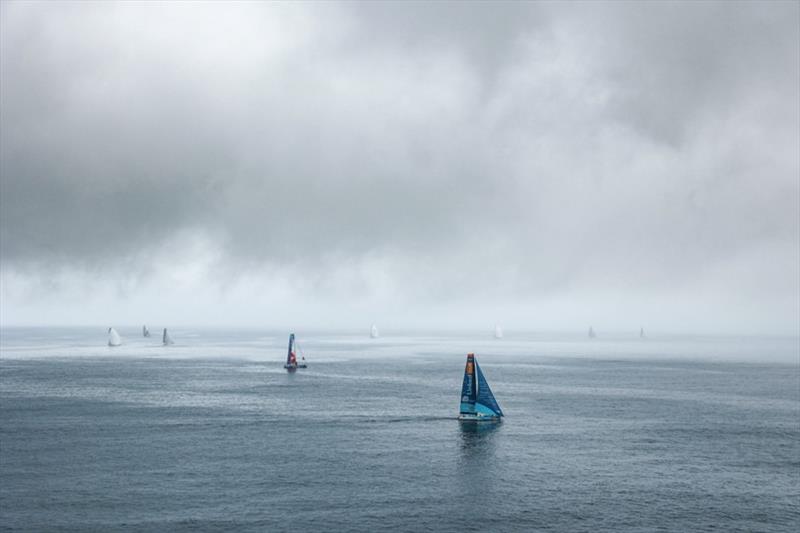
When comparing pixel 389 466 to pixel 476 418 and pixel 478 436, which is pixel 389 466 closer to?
pixel 478 436

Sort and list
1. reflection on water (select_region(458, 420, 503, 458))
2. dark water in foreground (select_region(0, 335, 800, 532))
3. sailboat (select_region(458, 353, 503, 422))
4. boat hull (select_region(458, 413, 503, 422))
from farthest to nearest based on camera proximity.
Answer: sailboat (select_region(458, 353, 503, 422)) < boat hull (select_region(458, 413, 503, 422)) < reflection on water (select_region(458, 420, 503, 458)) < dark water in foreground (select_region(0, 335, 800, 532))

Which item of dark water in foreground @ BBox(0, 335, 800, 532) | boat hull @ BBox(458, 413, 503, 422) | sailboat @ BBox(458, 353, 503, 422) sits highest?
sailboat @ BBox(458, 353, 503, 422)

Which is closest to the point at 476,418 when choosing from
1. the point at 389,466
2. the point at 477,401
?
the point at 477,401

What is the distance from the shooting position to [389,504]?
270ft

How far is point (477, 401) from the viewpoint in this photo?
141 meters

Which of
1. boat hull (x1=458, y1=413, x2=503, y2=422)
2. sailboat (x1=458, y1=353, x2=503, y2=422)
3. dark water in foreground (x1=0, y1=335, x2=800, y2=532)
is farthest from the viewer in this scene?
sailboat (x1=458, y1=353, x2=503, y2=422)

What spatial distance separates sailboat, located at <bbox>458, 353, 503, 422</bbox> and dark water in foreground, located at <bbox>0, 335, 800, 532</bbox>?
3651 mm

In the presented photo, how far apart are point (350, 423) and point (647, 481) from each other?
6024 centimetres

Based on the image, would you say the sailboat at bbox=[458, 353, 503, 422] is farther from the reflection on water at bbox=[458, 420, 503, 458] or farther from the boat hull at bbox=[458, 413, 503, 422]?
the reflection on water at bbox=[458, 420, 503, 458]

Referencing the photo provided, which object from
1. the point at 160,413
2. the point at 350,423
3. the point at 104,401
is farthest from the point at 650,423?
the point at 104,401

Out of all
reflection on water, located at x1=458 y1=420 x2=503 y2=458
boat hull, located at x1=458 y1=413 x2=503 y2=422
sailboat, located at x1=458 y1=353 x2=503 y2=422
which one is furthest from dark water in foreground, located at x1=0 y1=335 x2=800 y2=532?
sailboat, located at x1=458 y1=353 x2=503 y2=422

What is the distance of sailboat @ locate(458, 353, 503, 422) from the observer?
→ 140500 millimetres

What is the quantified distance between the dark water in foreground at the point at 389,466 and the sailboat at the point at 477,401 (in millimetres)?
3651

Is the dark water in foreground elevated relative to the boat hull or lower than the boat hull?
lower
